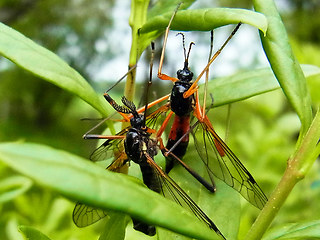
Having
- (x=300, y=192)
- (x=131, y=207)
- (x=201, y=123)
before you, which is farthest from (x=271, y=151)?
(x=131, y=207)

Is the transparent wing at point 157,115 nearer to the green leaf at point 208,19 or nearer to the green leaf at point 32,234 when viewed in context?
the green leaf at point 208,19

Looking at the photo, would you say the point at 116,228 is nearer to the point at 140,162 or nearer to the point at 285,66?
the point at 140,162

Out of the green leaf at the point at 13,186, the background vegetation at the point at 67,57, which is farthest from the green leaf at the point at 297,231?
the background vegetation at the point at 67,57

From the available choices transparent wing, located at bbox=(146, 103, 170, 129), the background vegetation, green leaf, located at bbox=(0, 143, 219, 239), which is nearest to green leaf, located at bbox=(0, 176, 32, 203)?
transparent wing, located at bbox=(146, 103, 170, 129)

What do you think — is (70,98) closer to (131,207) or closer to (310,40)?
(310,40)

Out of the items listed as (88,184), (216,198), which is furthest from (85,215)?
(88,184)

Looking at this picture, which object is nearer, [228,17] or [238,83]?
[228,17]

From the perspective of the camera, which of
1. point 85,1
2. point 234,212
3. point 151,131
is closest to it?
point 234,212
